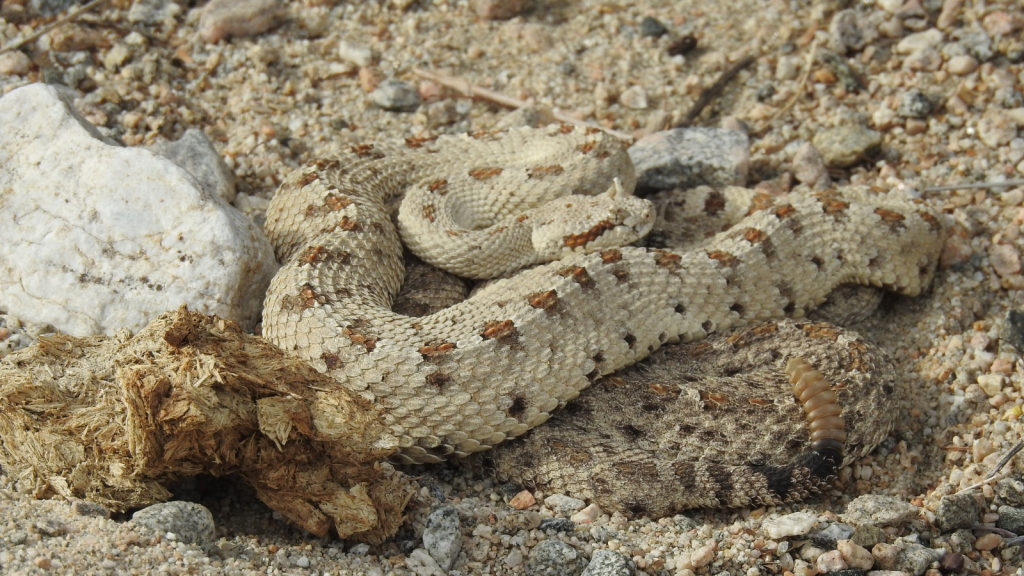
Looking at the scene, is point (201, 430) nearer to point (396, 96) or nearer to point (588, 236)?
point (588, 236)

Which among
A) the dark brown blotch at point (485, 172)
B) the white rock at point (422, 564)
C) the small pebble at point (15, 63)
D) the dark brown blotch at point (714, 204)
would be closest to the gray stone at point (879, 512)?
the white rock at point (422, 564)

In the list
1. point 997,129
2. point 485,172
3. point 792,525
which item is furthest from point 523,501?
point 997,129

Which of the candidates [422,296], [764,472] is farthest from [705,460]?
[422,296]

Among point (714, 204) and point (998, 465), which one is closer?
point (998, 465)

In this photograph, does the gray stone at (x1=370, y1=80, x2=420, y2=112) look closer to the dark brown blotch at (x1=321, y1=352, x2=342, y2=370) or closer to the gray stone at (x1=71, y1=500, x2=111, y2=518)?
the dark brown blotch at (x1=321, y1=352, x2=342, y2=370)

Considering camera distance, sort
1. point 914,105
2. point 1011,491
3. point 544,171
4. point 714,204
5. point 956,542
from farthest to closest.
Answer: point 914,105
point 714,204
point 544,171
point 1011,491
point 956,542

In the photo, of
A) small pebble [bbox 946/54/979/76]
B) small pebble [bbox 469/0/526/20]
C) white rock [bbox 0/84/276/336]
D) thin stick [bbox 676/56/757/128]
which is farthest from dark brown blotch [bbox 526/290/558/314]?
small pebble [bbox 946/54/979/76]
